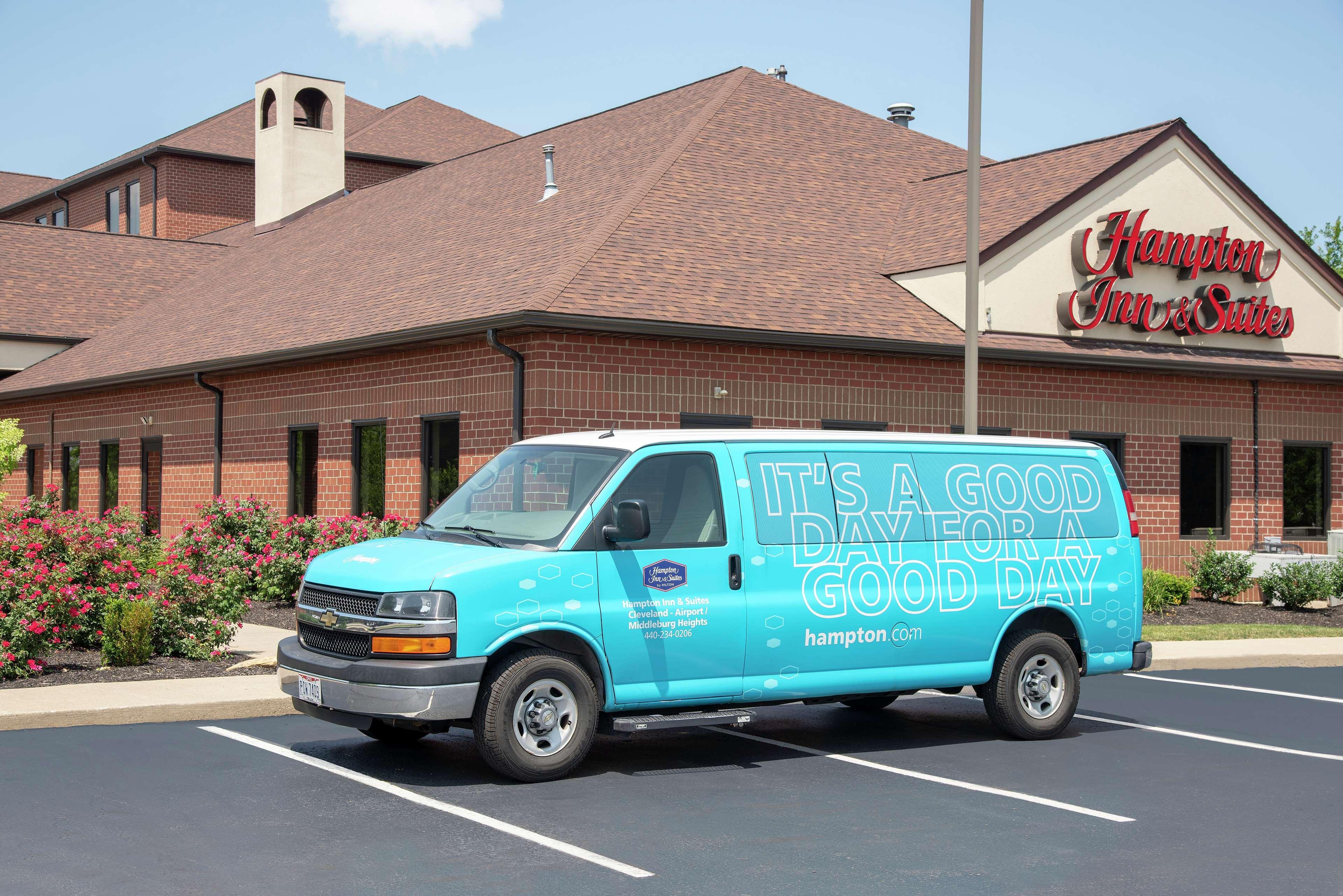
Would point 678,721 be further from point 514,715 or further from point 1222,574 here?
point 1222,574

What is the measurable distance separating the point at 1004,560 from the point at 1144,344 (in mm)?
13719

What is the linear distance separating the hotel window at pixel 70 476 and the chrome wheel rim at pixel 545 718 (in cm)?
2438

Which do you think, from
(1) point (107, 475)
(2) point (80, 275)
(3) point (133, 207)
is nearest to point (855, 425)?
(1) point (107, 475)

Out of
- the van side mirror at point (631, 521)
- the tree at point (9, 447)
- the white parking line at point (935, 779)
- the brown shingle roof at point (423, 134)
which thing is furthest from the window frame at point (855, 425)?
the brown shingle roof at point (423, 134)

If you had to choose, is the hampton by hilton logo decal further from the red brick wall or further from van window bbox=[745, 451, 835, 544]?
van window bbox=[745, 451, 835, 544]

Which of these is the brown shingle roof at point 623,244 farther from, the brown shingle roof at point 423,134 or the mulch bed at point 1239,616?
the brown shingle roof at point 423,134

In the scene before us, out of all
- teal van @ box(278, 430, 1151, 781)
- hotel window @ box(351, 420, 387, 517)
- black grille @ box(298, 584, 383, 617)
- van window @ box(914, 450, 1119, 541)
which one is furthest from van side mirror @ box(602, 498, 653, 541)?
hotel window @ box(351, 420, 387, 517)

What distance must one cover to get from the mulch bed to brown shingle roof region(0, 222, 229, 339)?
25138 mm

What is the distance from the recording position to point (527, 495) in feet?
32.8

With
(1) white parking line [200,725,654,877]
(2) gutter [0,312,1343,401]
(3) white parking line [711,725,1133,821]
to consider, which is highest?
(2) gutter [0,312,1343,401]

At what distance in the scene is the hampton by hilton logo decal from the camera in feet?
74.5

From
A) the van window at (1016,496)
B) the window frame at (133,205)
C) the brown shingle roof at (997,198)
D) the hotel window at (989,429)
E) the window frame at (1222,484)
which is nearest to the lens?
the van window at (1016,496)

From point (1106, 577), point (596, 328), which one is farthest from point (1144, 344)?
point (1106, 577)

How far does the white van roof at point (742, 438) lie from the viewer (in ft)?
32.4
